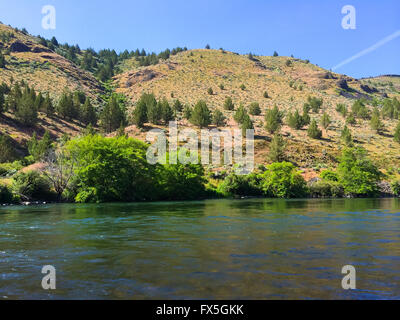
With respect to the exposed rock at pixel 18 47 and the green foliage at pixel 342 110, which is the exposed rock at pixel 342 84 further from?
the exposed rock at pixel 18 47

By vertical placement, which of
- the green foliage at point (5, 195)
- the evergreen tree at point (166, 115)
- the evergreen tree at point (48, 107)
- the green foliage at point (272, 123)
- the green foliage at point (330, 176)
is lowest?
the green foliage at point (5, 195)

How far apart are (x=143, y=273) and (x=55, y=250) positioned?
563 cm

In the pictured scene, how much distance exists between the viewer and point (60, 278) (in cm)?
991

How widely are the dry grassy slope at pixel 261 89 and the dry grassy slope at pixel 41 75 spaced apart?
61.9ft

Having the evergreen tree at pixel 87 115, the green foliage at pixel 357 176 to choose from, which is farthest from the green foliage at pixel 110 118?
the green foliage at pixel 357 176

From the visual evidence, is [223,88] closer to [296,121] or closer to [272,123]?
[296,121]

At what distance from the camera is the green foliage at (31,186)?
4581 centimetres

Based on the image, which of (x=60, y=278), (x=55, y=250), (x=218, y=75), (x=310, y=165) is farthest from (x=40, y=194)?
(x=218, y=75)

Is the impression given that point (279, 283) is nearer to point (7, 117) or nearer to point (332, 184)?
point (332, 184)

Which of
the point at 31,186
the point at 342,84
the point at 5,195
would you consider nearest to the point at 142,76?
the point at 342,84

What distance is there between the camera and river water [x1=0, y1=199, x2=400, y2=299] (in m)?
8.66

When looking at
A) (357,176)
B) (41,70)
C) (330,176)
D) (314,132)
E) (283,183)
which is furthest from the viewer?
(41,70)

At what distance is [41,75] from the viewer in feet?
449

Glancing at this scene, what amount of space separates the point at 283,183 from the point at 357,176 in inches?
577
